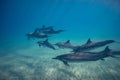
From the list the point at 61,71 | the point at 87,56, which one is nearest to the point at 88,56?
the point at 87,56

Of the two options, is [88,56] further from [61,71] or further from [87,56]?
[61,71]

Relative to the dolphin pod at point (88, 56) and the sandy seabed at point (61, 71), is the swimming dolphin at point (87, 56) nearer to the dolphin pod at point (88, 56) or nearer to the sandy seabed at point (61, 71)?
the dolphin pod at point (88, 56)

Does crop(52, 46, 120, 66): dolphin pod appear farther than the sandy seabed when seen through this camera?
No

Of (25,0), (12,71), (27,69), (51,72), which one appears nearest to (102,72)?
(51,72)

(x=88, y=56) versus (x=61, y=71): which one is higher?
(x=88, y=56)

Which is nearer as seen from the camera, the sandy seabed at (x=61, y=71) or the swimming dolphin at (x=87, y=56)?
the swimming dolphin at (x=87, y=56)

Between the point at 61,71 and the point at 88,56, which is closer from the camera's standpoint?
the point at 88,56

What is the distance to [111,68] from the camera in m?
12.9

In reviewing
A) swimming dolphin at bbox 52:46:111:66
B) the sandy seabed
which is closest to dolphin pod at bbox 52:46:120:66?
swimming dolphin at bbox 52:46:111:66

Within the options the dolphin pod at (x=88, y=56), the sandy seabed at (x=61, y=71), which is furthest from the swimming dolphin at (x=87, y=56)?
the sandy seabed at (x=61, y=71)

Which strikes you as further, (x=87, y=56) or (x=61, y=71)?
(x=61, y=71)

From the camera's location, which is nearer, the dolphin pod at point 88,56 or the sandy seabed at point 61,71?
the dolphin pod at point 88,56

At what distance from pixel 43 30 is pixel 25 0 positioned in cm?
6565

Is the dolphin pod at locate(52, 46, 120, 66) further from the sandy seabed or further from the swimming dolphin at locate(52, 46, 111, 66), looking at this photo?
the sandy seabed
